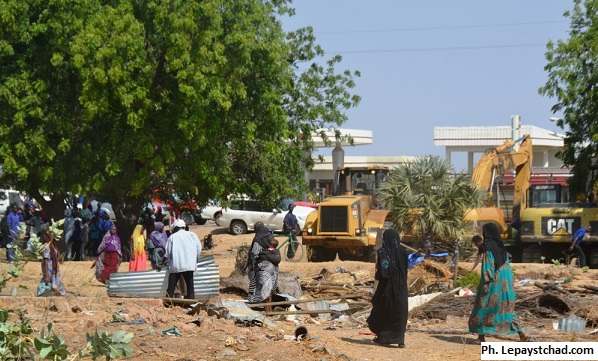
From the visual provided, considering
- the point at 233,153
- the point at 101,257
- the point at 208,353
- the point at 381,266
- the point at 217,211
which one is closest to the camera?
the point at 208,353

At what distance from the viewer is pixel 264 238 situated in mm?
17375

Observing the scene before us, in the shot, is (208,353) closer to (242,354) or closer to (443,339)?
(242,354)

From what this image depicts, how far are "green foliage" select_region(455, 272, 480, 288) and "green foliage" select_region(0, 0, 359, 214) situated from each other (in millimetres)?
10249

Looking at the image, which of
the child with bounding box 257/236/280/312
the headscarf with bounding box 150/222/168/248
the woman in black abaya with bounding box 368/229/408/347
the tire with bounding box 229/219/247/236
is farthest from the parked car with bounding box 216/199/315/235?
the woman in black abaya with bounding box 368/229/408/347

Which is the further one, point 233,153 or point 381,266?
point 233,153

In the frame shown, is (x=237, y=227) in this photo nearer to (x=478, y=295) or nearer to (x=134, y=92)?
(x=134, y=92)

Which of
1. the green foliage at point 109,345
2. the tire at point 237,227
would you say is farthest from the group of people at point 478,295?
the tire at point 237,227

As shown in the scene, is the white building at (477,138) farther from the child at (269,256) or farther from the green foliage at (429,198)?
the child at (269,256)

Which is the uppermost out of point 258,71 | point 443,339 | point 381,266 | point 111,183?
point 258,71

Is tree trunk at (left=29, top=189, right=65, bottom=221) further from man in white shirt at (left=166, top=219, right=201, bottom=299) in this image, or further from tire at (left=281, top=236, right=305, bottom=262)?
man in white shirt at (left=166, top=219, right=201, bottom=299)

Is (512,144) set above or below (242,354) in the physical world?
above

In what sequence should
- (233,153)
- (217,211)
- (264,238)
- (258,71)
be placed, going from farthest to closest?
(217,211) → (233,153) → (258,71) → (264,238)

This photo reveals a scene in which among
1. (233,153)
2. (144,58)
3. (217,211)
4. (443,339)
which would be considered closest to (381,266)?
(443,339)

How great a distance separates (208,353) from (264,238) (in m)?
5.76
